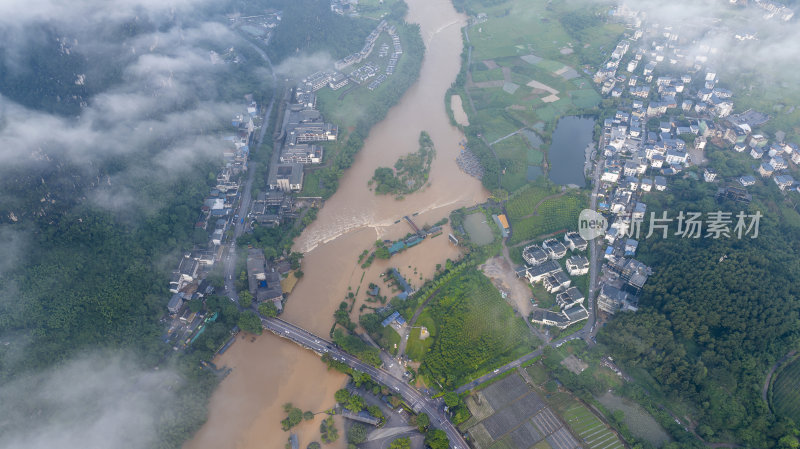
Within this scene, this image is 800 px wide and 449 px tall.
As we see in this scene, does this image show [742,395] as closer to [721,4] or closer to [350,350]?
Answer: [350,350]

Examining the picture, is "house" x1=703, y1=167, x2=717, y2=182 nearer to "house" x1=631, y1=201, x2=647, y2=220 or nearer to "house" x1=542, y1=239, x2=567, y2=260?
"house" x1=631, y1=201, x2=647, y2=220

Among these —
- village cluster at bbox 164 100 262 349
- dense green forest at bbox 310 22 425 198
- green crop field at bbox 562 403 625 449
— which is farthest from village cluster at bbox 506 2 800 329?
village cluster at bbox 164 100 262 349

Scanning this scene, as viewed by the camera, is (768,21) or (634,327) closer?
(634,327)

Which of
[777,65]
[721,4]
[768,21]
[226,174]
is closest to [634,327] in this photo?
[226,174]

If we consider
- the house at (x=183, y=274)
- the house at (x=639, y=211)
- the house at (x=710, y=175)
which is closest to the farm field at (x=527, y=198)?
the house at (x=639, y=211)

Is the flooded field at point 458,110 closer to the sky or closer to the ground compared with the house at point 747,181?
closer to the sky

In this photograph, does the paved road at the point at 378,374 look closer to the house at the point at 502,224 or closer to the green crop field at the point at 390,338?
the green crop field at the point at 390,338
